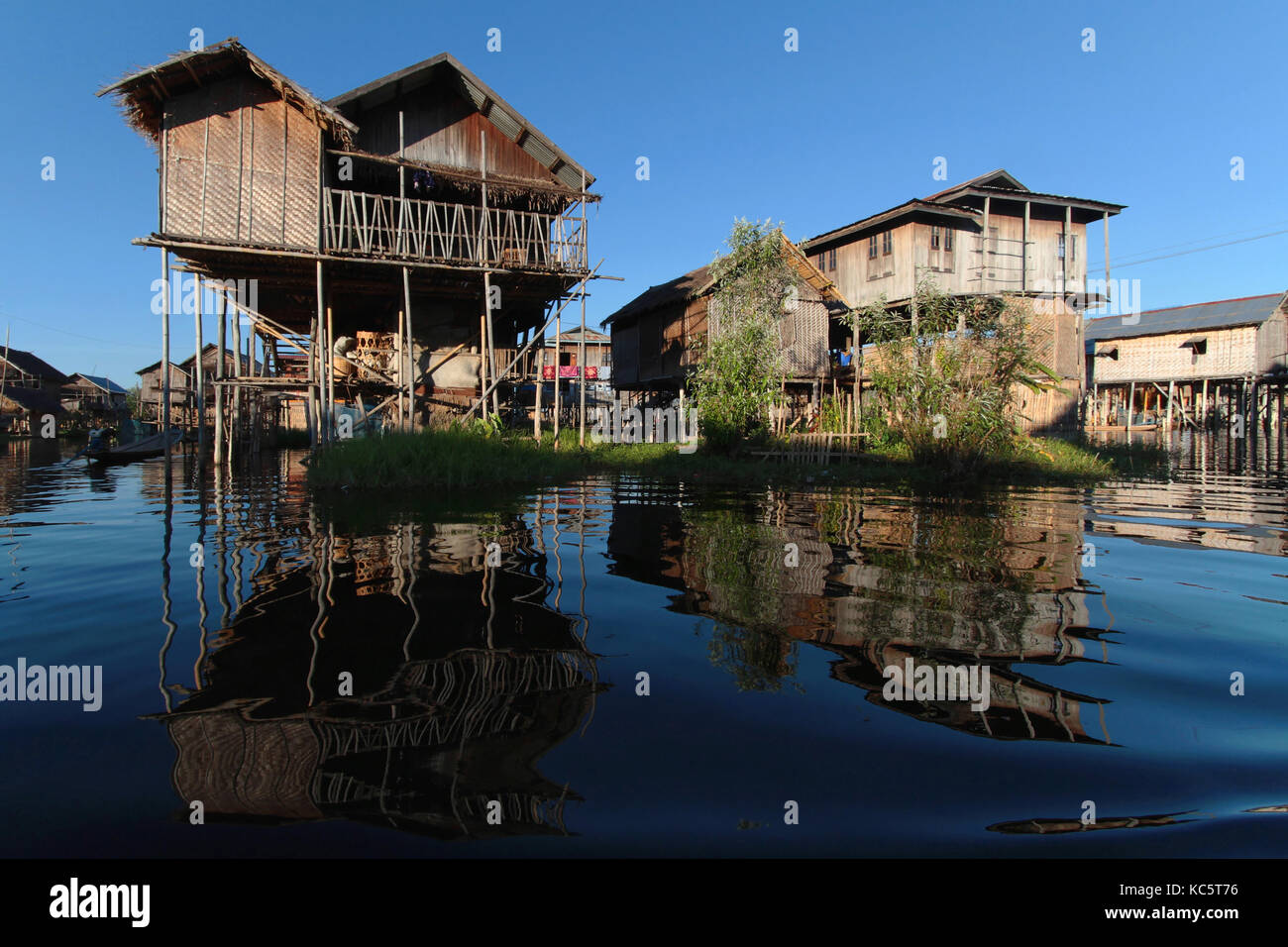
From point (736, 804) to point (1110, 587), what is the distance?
164 inches

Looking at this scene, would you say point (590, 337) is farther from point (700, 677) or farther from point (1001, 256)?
point (700, 677)

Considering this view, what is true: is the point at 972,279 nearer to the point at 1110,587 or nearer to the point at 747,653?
the point at 1110,587

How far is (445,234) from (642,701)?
15.7 metres

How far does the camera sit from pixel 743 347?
16.8m

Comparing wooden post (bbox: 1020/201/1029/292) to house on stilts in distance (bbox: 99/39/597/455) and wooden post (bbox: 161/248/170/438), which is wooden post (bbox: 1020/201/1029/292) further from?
wooden post (bbox: 161/248/170/438)

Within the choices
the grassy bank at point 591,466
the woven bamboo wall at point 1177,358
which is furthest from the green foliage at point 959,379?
the woven bamboo wall at point 1177,358

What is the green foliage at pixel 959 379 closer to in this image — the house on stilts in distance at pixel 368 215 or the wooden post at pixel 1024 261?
the house on stilts in distance at pixel 368 215

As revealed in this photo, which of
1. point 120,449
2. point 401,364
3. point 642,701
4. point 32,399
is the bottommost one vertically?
point 642,701

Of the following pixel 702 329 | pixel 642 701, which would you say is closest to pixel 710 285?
pixel 702 329

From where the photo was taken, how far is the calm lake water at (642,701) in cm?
214

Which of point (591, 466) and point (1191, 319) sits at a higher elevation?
point (1191, 319)

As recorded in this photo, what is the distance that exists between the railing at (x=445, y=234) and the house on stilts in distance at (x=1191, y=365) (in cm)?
2774

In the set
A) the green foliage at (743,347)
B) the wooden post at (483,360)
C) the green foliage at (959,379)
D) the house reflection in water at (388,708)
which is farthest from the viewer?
the wooden post at (483,360)

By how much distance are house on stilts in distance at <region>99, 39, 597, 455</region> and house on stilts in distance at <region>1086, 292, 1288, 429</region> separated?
28.6 meters
